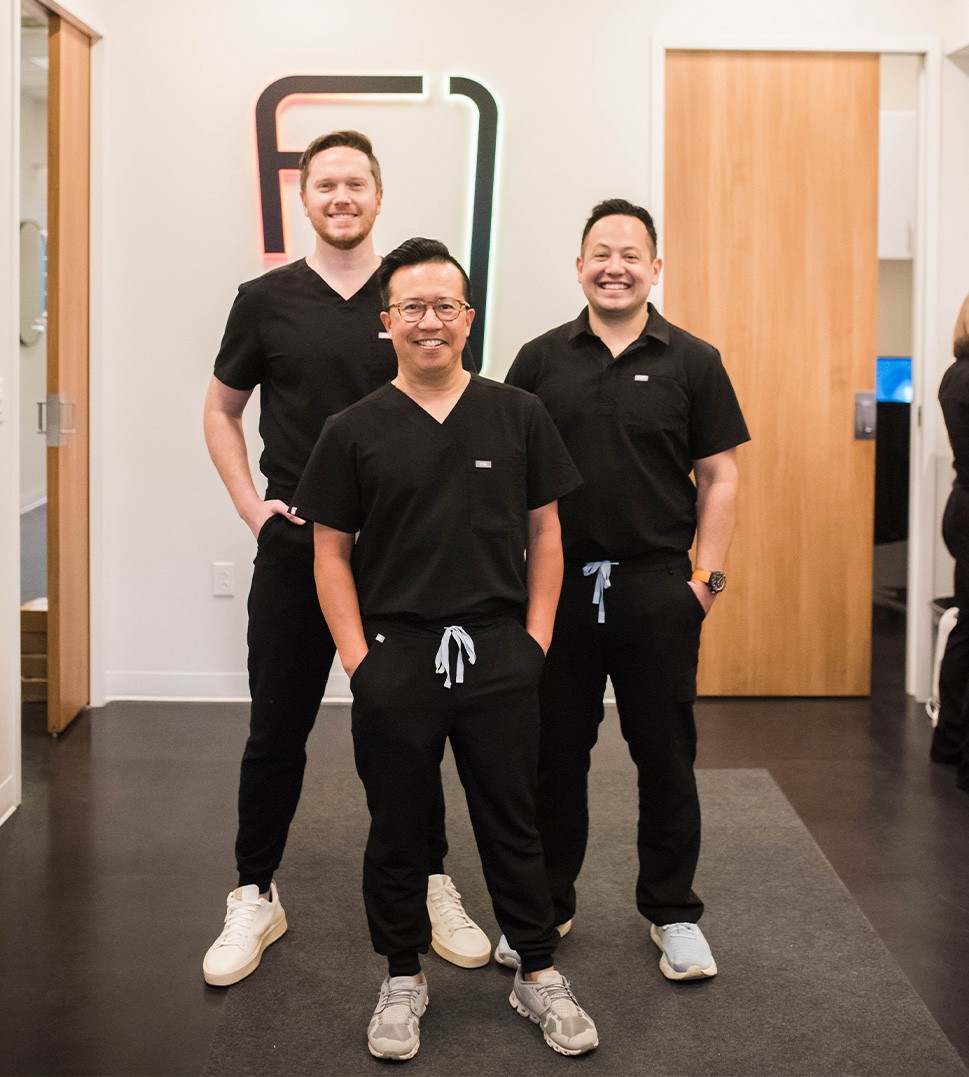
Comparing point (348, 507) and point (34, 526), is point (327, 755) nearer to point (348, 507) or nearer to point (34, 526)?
point (348, 507)

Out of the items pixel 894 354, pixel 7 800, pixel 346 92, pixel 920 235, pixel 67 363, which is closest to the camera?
pixel 7 800

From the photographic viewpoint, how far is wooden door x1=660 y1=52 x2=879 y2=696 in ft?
15.8

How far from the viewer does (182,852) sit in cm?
340

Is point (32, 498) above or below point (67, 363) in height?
below

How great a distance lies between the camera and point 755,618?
5.04m

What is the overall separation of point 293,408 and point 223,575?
2.41 meters

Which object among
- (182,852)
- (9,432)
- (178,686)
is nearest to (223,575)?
(178,686)

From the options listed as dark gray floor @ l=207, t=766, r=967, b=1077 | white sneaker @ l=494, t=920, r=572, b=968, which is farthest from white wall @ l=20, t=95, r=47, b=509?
white sneaker @ l=494, t=920, r=572, b=968

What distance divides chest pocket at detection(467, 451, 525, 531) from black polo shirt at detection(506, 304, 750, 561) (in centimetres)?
25

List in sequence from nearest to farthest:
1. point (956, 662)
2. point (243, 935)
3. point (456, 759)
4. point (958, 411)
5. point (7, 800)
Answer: point (456, 759)
point (243, 935)
point (7, 800)
point (958, 411)
point (956, 662)

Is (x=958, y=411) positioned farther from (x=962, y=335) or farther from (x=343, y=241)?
(x=343, y=241)

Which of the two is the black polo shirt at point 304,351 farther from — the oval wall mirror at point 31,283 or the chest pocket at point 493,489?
the oval wall mirror at point 31,283

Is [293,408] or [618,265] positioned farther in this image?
[293,408]

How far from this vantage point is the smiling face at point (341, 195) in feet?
8.45
